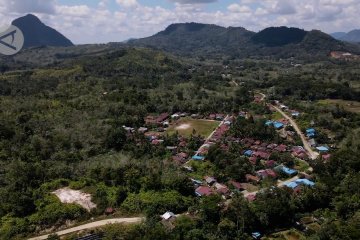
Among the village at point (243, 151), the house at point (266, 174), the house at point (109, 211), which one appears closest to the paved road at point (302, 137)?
the village at point (243, 151)

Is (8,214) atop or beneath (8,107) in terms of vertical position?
beneath

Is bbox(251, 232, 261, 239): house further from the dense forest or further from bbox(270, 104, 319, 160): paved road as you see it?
bbox(270, 104, 319, 160): paved road

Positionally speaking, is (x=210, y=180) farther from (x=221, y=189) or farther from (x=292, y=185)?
(x=292, y=185)

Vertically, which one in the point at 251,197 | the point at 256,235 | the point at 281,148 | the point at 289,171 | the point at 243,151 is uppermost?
the point at 243,151

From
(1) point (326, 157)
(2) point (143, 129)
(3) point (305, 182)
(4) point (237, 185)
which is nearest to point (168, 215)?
(4) point (237, 185)

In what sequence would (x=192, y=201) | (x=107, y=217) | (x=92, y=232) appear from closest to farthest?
(x=92, y=232), (x=107, y=217), (x=192, y=201)

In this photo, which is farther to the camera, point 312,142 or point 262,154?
point 312,142


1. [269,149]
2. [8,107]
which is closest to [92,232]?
[269,149]

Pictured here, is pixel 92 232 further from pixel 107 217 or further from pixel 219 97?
pixel 219 97
